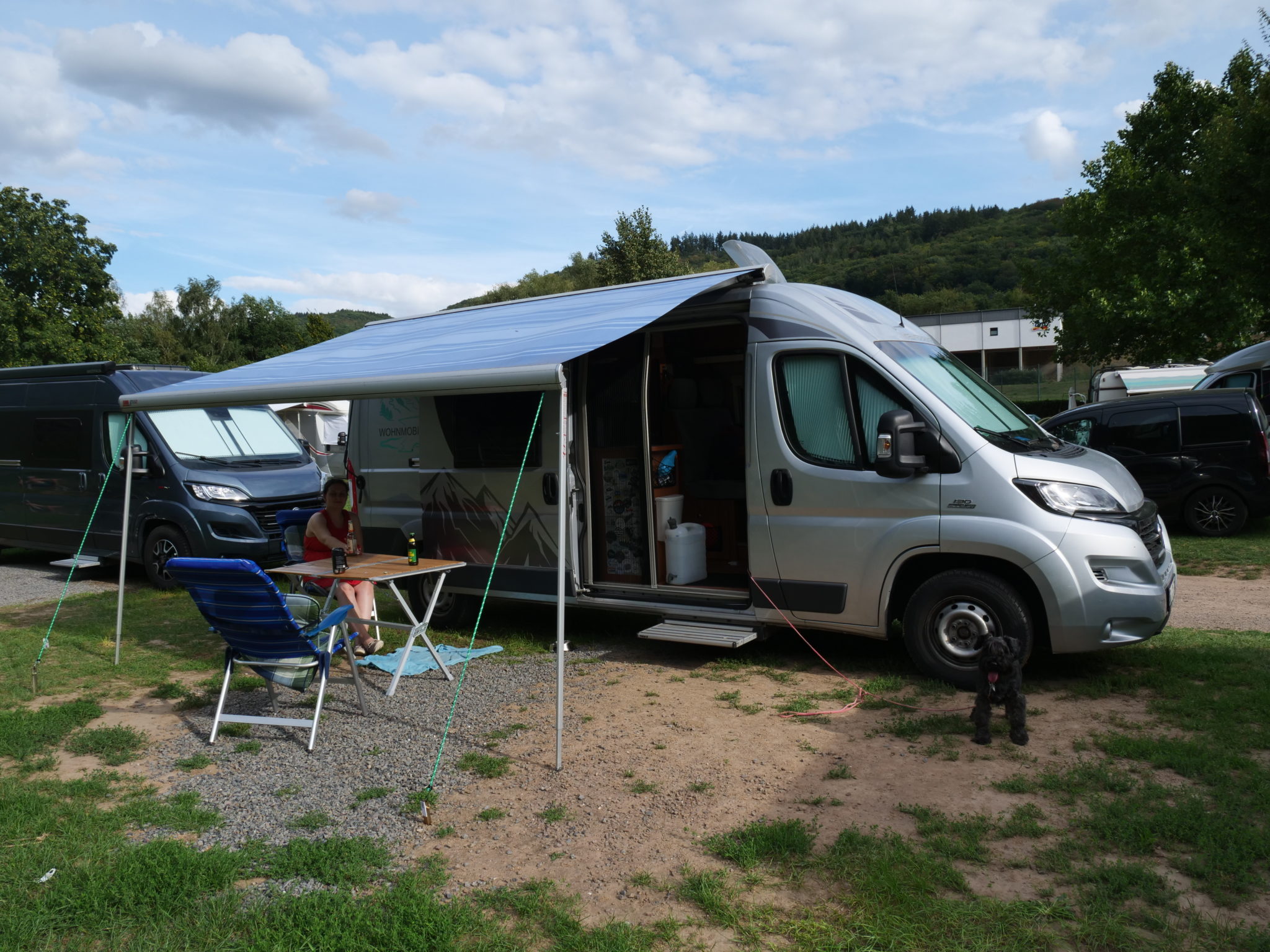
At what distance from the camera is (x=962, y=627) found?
5570 mm

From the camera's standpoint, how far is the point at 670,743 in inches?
194

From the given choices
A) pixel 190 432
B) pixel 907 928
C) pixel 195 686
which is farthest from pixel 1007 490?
pixel 190 432

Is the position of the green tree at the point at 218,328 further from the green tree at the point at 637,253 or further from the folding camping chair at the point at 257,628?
the folding camping chair at the point at 257,628

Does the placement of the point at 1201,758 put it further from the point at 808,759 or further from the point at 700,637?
the point at 700,637

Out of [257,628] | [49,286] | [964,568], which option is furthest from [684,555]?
[49,286]

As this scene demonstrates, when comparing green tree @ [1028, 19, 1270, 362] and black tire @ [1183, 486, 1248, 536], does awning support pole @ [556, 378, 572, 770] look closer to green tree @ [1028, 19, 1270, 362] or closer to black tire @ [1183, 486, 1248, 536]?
black tire @ [1183, 486, 1248, 536]

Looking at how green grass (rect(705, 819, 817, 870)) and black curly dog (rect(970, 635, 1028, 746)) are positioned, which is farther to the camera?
black curly dog (rect(970, 635, 1028, 746))

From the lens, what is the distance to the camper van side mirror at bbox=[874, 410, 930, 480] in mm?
5555

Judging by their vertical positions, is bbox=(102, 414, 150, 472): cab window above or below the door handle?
above

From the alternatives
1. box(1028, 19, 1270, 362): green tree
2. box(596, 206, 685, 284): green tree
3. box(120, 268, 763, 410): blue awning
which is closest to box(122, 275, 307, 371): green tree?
box(596, 206, 685, 284): green tree

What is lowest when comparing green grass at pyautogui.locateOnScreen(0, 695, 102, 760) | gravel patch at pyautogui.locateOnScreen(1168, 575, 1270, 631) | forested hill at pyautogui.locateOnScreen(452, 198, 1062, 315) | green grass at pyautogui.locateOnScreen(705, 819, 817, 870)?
green grass at pyautogui.locateOnScreen(705, 819, 817, 870)

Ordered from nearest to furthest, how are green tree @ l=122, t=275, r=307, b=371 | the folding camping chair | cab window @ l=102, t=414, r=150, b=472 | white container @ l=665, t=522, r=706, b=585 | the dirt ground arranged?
the dirt ground, the folding camping chair, white container @ l=665, t=522, r=706, b=585, cab window @ l=102, t=414, r=150, b=472, green tree @ l=122, t=275, r=307, b=371

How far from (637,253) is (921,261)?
4151 centimetres

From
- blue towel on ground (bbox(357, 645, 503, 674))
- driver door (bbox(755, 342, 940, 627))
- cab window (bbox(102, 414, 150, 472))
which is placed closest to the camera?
driver door (bbox(755, 342, 940, 627))
